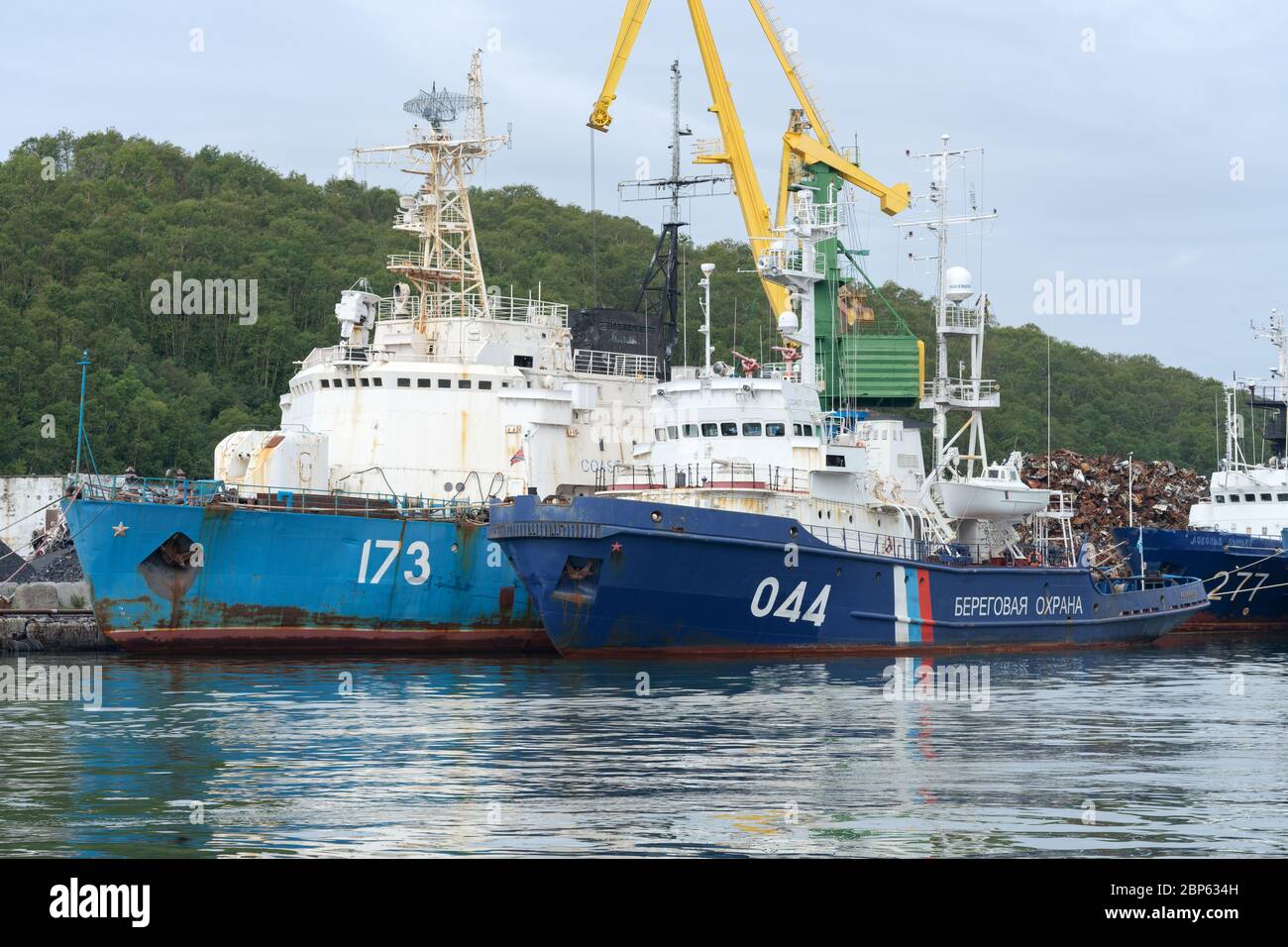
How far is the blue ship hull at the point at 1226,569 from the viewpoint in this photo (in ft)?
148

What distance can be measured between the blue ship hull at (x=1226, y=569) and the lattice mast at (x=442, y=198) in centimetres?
2061

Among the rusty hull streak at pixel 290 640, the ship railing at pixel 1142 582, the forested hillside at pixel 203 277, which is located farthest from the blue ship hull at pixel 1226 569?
the rusty hull streak at pixel 290 640

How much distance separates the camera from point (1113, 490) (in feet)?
220

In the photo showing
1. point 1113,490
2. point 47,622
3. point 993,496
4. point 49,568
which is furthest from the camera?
point 1113,490

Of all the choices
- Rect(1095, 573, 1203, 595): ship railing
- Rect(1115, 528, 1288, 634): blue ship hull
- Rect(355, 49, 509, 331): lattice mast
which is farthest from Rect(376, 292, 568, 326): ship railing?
Rect(1115, 528, 1288, 634): blue ship hull

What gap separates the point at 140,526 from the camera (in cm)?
3103

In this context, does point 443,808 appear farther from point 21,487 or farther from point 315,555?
point 21,487

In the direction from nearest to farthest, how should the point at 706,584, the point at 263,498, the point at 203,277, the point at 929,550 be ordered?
the point at 706,584 → the point at 263,498 → the point at 929,550 → the point at 203,277

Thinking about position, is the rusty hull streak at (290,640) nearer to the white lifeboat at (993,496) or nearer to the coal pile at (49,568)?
the coal pile at (49,568)

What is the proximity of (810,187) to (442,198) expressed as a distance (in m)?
9.36

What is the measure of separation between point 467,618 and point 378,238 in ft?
175

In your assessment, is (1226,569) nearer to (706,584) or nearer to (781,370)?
(781,370)

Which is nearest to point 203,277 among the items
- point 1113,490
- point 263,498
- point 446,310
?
point 446,310

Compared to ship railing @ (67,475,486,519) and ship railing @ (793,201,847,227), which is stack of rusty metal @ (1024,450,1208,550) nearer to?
ship railing @ (793,201,847,227)
